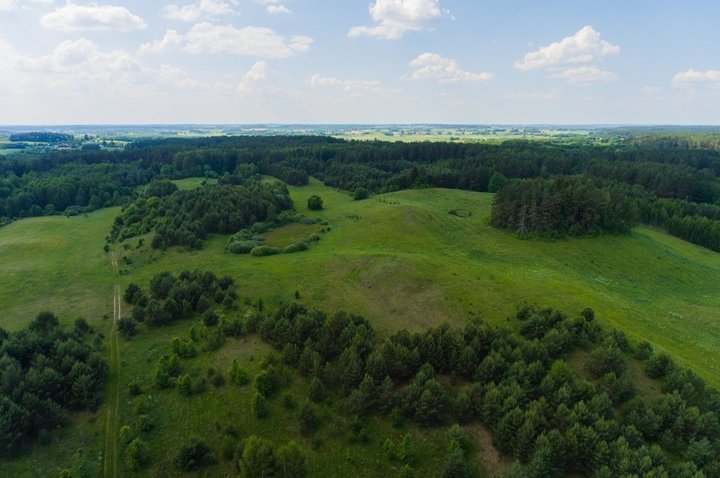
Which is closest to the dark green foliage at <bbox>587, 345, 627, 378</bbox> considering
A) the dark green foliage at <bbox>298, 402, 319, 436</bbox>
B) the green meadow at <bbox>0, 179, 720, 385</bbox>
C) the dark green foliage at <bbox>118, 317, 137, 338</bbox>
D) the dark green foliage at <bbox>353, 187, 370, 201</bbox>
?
the green meadow at <bbox>0, 179, 720, 385</bbox>

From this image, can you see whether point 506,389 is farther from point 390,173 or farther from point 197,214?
point 390,173

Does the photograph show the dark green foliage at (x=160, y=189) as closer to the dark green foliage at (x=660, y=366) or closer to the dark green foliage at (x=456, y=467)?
the dark green foliage at (x=456, y=467)

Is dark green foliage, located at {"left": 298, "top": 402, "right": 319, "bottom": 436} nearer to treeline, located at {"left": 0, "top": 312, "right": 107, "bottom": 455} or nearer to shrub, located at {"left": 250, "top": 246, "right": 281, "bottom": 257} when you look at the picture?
treeline, located at {"left": 0, "top": 312, "right": 107, "bottom": 455}

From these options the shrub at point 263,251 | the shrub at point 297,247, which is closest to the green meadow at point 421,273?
the shrub at point 263,251

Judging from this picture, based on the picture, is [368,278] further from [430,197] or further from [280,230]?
[430,197]

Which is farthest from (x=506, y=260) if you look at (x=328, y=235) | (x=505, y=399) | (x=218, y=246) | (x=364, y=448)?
(x=218, y=246)

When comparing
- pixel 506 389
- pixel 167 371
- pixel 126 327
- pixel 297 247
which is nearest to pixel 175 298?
pixel 126 327
